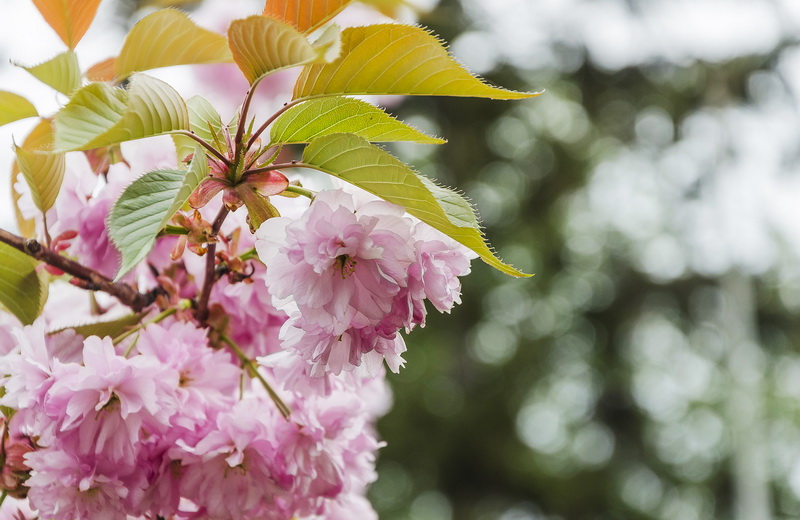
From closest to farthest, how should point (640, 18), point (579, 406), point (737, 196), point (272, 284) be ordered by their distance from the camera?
point (272, 284) < point (640, 18) < point (737, 196) < point (579, 406)

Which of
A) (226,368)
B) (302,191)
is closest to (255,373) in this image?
(226,368)

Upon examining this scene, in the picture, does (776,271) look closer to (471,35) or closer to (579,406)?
(579,406)

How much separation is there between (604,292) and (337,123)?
4051 millimetres

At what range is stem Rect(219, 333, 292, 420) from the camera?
15.8 inches

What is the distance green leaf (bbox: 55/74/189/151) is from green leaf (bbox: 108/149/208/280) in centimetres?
2

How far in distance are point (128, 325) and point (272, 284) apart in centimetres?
14

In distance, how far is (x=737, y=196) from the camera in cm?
384

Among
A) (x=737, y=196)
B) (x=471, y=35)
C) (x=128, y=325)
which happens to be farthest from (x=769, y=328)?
(x=128, y=325)

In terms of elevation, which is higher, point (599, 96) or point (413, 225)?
point (413, 225)

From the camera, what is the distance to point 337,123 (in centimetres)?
30

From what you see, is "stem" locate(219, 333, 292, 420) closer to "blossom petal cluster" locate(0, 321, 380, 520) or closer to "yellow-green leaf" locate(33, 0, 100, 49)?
"blossom petal cluster" locate(0, 321, 380, 520)

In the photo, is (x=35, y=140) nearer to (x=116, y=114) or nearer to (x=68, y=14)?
(x=68, y=14)

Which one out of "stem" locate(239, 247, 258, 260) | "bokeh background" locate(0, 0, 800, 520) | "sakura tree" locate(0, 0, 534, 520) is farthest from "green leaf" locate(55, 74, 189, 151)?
"bokeh background" locate(0, 0, 800, 520)

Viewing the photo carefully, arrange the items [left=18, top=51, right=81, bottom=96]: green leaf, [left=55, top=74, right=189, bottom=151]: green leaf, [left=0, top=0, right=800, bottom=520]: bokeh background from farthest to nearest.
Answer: [left=0, top=0, right=800, bottom=520]: bokeh background → [left=18, top=51, right=81, bottom=96]: green leaf → [left=55, top=74, right=189, bottom=151]: green leaf
